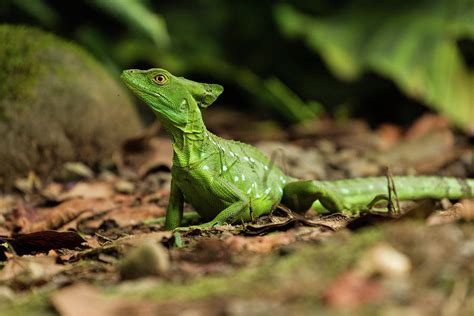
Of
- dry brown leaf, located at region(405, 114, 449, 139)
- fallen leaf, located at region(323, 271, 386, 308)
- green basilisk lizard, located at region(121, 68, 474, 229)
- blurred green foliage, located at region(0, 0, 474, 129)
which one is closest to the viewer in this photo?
fallen leaf, located at region(323, 271, 386, 308)

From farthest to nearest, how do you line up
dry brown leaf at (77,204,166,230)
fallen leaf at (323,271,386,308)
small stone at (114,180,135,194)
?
A: small stone at (114,180,135,194)
dry brown leaf at (77,204,166,230)
fallen leaf at (323,271,386,308)

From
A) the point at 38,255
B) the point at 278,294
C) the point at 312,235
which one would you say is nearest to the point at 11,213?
the point at 38,255

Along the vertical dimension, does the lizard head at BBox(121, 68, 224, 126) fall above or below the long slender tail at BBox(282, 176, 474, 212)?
above

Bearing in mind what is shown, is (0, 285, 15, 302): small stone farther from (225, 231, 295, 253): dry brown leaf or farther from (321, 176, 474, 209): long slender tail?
(321, 176, 474, 209): long slender tail

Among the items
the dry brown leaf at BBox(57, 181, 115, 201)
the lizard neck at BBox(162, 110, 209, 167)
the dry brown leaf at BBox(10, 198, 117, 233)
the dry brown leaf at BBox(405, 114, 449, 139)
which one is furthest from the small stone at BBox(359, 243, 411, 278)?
the dry brown leaf at BBox(405, 114, 449, 139)

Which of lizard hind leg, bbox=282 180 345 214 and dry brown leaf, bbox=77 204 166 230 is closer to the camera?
lizard hind leg, bbox=282 180 345 214

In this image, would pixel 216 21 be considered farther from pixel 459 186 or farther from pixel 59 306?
pixel 59 306

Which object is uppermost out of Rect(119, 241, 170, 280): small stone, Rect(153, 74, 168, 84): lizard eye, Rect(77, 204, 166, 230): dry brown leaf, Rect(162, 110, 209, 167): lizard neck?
Rect(153, 74, 168, 84): lizard eye
